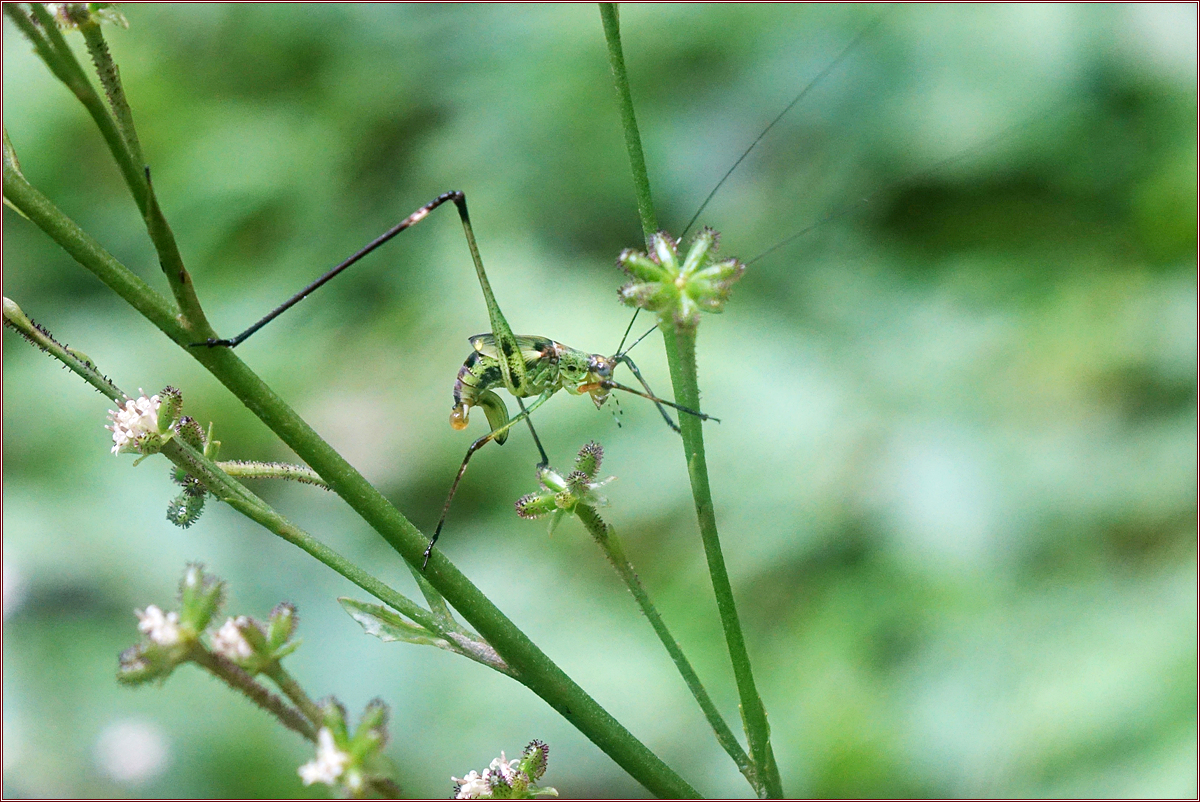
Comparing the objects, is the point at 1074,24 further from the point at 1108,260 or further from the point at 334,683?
the point at 334,683

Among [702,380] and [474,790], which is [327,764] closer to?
[474,790]

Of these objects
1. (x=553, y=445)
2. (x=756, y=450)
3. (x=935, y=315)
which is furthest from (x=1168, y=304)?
(x=553, y=445)

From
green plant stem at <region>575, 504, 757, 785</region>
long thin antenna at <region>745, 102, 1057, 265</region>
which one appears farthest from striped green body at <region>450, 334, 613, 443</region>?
green plant stem at <region>575, 504, 757, 785</region>

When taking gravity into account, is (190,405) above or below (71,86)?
above

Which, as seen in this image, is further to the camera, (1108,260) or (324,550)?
(1108,260)

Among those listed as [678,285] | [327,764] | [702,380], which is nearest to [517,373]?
[678,285]

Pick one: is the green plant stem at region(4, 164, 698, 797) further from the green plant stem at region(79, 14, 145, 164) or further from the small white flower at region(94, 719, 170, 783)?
the small white flower at region(94, 719, 170, 783)

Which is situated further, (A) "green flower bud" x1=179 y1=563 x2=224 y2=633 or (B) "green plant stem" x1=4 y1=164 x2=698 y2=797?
(B) "green plant stem" x1=4 y1=164 x2=698 y2=797

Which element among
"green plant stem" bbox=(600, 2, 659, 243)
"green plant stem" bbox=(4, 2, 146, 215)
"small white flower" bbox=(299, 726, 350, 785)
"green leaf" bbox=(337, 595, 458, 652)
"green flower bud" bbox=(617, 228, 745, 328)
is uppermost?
"green plant stem" bbox=(600, 2, 659, 243)
